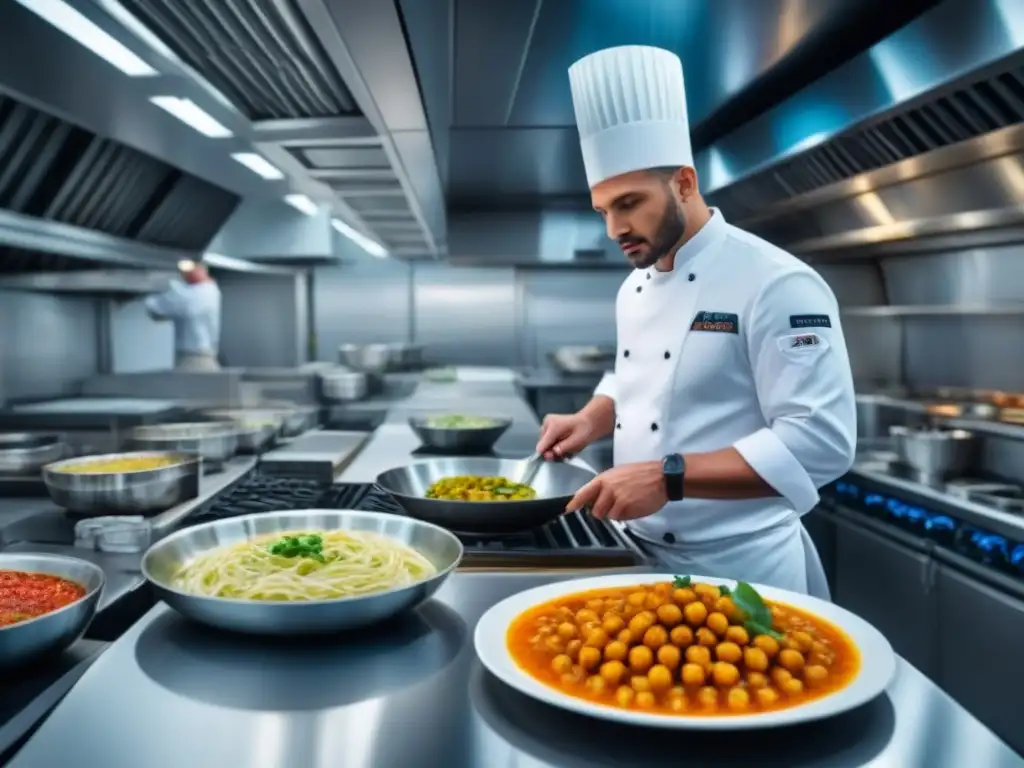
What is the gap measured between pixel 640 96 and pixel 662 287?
0.44m

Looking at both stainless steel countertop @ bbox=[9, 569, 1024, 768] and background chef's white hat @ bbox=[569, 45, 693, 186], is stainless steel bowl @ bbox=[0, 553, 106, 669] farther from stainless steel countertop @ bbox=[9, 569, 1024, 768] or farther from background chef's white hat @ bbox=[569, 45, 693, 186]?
background chef's white hat @ bbox=[569, 45, 693, 186]

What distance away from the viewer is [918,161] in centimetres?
254

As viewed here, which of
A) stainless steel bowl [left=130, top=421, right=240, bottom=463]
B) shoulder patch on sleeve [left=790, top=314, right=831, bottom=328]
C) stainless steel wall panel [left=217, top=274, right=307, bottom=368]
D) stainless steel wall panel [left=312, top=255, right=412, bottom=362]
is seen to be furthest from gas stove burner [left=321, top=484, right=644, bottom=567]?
stainless steel wall panel [left=312, top=255, right=412, bottom=362]

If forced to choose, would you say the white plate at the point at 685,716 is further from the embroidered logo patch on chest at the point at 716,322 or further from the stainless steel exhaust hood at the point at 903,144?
the stainless steel exhaust hood at the point at 903,144

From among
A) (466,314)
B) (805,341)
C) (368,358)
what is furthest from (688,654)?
(466,314)

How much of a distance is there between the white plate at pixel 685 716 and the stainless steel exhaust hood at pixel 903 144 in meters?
1.50

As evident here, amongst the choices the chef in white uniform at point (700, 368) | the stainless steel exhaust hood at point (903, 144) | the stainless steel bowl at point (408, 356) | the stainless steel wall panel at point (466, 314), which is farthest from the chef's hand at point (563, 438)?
the stainless steel wall panel at point (466, 314)

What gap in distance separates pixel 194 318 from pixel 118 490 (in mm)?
4233

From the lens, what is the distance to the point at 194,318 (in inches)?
223

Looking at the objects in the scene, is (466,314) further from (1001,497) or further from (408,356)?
(1001,497)

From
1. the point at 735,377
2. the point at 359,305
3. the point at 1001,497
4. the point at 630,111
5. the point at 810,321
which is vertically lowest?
the point at 1001,497

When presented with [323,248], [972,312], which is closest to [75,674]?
[972,312]

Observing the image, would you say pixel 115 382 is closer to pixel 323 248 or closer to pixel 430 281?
pixel 323 248

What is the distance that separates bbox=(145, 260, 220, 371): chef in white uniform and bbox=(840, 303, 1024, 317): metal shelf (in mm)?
4120
